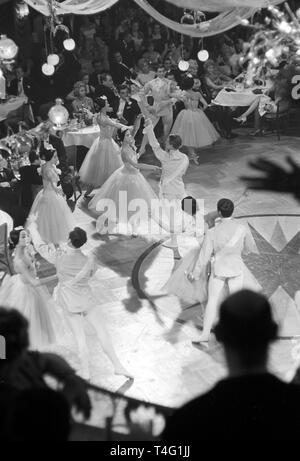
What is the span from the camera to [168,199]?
7023 mm

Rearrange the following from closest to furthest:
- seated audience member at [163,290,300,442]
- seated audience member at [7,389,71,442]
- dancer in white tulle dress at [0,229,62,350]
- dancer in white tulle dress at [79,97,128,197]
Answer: seated audience member at [163,290,300,442] → seated audience member at [7,389,71,442] → dancer in white tulle dress at [0,229,62,350] → dancer in white tulle dress at [79,97,128,197]

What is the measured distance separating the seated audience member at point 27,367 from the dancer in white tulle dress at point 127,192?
8.80 ft

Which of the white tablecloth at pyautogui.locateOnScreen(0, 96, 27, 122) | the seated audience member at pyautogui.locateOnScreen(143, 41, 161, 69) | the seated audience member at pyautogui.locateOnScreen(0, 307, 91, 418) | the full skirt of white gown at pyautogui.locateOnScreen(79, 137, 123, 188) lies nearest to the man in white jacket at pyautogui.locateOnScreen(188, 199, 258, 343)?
the seated audience member at pyautogui.locateOnScreen(0, 307, 91, 418)

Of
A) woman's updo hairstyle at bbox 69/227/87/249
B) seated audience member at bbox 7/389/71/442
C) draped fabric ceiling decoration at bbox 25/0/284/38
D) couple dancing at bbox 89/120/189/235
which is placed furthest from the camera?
couple dancing at bbox 89/120/189/235

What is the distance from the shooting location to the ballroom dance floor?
4.95 metres

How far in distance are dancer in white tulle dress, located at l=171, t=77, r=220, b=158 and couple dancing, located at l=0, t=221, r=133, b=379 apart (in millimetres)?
5391

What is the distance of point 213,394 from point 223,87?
9360mm

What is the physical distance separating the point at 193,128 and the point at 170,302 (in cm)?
499

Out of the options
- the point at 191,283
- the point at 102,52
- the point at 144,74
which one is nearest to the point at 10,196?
the point at 191,283

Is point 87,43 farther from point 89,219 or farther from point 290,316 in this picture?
point 290,316

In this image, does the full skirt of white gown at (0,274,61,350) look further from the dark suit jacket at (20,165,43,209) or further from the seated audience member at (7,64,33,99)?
the seated audience member at (7,64,33,99)

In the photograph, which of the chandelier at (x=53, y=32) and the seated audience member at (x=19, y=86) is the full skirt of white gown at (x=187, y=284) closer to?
the chandelier at (x=53, y=32)

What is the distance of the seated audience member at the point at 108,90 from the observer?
9789mm
